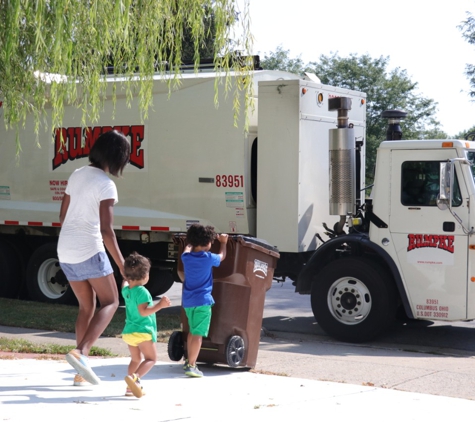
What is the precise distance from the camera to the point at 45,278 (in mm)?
13391

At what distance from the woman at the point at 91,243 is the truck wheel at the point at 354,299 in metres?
4.56

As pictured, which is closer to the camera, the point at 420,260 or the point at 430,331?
the point at 420,260

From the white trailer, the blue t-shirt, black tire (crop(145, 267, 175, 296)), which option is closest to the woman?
the blue t-shirt

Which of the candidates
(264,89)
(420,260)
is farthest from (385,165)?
(264,89)

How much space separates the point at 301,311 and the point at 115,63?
5.79 meters

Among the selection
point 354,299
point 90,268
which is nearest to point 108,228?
point 90,268

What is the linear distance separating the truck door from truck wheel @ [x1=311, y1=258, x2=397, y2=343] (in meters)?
0.31

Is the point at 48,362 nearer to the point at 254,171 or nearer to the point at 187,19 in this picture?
the point at 187,19

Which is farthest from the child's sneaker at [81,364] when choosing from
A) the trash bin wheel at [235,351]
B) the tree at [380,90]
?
the tree at [380,90]

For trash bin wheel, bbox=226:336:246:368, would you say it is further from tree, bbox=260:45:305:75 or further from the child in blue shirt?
tree, bbox=260:45:305:75

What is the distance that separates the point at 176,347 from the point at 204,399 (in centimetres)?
130

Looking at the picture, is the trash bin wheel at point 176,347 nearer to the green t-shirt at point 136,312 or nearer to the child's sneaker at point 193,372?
the child's sneaker at point 193,372

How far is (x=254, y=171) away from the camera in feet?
38.2

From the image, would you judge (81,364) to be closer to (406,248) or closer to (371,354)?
(371,354)
